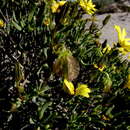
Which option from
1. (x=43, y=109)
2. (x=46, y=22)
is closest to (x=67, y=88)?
(x=43, y=109)

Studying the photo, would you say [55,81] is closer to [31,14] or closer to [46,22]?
[46,22]

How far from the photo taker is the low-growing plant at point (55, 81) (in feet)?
7.59

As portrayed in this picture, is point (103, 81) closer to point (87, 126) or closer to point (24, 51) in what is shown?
point (87, 126)

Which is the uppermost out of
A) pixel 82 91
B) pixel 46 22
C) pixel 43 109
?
pixel 46 22

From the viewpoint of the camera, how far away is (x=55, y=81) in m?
2.63

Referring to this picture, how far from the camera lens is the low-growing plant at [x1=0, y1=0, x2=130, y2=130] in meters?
2.31

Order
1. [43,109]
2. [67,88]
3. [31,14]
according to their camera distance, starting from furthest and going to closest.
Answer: [31,14]
[43,109]
[67,88]

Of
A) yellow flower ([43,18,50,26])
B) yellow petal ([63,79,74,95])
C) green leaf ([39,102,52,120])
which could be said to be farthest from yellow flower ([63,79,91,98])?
yellow flower ([43,18,50,26])

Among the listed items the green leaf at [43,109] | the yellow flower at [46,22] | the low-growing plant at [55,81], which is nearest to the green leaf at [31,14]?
the low-growing plant at [55,81]

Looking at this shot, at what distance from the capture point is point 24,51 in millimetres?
2801

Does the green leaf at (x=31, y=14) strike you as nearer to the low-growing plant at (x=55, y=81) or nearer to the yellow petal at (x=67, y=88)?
the low-growing plant at (x=55, y=81)

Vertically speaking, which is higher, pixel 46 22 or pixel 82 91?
pixel 46 22

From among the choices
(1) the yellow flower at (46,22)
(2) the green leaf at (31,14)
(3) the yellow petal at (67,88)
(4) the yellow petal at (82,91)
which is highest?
(2) the green leaf at (31,14)

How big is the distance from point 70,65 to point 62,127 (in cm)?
76
